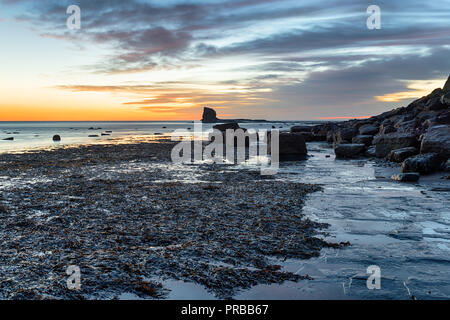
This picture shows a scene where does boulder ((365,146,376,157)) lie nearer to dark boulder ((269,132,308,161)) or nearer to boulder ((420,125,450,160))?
dark boulder ((269,132,308,161))

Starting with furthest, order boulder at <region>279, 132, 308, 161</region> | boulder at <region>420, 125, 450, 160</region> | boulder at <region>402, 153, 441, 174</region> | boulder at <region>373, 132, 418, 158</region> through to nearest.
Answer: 1. boulder at <region>279, 132, 308, 161</region>
2. boulder at <region>373, 132, 418, 158</region>
3. boulder at <region>420, 125, 450, 160</region>
4. boulder at <region>402, 153, 441, 174</region>

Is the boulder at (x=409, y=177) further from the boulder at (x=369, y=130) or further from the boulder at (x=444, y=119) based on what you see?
the boulder at (x=369, y=130)

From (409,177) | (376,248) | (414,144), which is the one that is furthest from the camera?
(414,144)

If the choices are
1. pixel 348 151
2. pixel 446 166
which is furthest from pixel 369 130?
pixel 446 166

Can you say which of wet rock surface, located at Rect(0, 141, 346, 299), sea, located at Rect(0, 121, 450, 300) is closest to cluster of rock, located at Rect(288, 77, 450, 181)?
sea, located at Rect(0, 121, 450, 300)

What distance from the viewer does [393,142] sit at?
76.5 ft

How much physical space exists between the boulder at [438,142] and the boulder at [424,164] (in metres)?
0.72

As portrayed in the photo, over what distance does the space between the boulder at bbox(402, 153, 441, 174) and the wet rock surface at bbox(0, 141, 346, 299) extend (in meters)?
6.17

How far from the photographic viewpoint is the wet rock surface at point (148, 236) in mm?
5723

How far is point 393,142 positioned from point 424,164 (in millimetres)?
7160

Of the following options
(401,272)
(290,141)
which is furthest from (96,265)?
(290,141)

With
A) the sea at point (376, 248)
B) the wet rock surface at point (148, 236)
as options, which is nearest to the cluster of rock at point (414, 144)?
the sea at point (376, 248)

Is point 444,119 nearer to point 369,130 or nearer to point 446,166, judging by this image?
point 446,166

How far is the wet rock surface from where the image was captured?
5.72 meters
